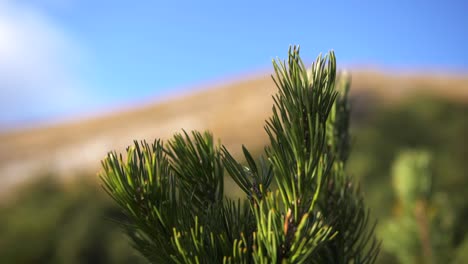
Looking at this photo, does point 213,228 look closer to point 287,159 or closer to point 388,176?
point 287,159

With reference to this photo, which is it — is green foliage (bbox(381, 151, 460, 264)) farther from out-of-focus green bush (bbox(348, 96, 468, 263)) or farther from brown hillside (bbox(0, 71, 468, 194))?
brown hillside (bbox(0, 71, 468, 194))

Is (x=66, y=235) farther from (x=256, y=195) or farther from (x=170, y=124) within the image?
(x=170, y=124)

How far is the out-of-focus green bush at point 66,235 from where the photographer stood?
1238 cm

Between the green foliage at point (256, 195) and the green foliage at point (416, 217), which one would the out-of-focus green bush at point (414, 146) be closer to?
the green foliage at point (416, 217)

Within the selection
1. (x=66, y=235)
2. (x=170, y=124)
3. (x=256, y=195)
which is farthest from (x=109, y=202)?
(x=170, y=124)

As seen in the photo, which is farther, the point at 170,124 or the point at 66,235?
the point at 170,124

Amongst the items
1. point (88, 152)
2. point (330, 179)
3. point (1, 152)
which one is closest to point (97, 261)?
point (330, 179)

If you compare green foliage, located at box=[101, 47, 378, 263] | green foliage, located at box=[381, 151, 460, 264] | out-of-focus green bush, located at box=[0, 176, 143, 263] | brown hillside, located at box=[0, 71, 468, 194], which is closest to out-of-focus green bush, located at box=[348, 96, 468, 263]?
green foliage, located at box=[381, 151, 460, 264]

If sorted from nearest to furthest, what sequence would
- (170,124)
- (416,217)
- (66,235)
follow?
(416,217), (66,235), (170,124)

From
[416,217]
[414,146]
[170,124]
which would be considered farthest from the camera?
[170,124]

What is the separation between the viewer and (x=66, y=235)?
43.2ft

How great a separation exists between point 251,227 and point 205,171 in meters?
0.20

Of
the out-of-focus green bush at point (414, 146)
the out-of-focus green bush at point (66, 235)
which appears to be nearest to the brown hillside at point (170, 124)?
the out-of-focus green bush at point (414, 146)

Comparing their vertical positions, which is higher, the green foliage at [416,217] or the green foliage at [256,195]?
the green foliage at [256,195]
